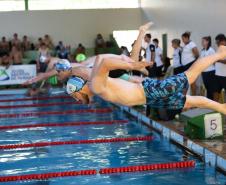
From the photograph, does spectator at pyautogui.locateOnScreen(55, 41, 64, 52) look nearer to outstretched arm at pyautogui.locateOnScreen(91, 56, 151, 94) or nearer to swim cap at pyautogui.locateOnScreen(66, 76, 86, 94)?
swim cap at pyautogui.locateOnScreen(66, 76, 86, 94)

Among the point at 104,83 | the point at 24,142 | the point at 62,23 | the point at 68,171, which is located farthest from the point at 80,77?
the point at 62,23

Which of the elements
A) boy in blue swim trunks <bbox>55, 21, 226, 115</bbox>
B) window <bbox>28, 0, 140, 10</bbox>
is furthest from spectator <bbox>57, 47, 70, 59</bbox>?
boy in blue swim trunks <bbox>55, 21, 226, 115</bbox>

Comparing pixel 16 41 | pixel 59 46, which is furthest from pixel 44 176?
pixel 16 41

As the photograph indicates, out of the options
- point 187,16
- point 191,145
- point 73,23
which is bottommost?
point 191,145

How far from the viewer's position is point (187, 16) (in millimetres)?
14164

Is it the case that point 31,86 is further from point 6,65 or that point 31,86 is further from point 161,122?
point 161,122

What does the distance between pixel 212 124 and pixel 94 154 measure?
67.8 inches

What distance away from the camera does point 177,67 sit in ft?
36.1

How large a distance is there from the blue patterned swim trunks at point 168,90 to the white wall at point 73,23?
14.5m

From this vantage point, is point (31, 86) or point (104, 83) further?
point (31, 86)

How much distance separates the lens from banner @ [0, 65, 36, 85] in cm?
1587

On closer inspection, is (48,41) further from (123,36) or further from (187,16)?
(187,16)

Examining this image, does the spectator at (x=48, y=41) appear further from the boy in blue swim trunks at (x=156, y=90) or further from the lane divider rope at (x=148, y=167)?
the boy in blue swim trunks at (x=156, y=90)

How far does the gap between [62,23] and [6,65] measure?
4301 millimetres
